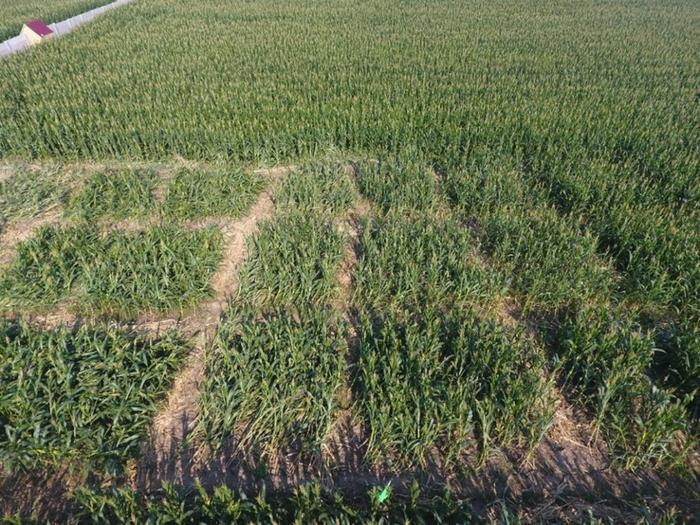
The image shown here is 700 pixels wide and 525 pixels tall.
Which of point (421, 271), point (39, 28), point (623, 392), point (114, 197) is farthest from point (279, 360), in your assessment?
point (39, 28)

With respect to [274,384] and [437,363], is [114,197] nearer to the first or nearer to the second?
[274,384]

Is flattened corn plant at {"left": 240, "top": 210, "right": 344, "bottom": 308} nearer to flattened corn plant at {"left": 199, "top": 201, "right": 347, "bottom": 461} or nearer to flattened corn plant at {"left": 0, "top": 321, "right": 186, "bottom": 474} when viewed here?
flattened corn plant at {"left": 199, "top": 201, "right": 347, "bottom": 461}

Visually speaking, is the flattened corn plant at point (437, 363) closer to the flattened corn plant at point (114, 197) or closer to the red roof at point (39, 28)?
the flattened corn plant at point (114, 197)

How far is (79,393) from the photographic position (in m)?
3.84

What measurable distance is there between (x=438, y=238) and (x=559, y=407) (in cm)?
245

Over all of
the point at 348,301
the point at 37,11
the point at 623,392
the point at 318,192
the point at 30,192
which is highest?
the point at 37,11

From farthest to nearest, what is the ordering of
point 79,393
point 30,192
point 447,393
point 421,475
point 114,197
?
1. point 30,192
2. point 114,197
3. point 79,393
4. point 447,393
5. point 421,475

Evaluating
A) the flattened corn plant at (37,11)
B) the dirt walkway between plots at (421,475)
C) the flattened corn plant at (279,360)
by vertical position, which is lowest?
the dirt walkway between plots at (421,475)

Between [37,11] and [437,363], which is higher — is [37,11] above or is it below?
above

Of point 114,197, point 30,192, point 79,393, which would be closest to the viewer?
point 79,393

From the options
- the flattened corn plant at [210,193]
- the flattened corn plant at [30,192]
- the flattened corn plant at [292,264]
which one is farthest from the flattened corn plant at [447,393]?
the flattened corn plant at [30,192]

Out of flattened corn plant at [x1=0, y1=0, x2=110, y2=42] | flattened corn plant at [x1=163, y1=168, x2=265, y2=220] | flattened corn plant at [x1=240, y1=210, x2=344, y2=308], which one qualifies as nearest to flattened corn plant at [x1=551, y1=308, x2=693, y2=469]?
flattened corn plant at [x1=240, y1=210, x2=344, y2=308]

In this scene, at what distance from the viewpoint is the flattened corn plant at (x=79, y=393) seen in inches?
137

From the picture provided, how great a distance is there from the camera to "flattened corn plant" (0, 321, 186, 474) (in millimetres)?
3469
